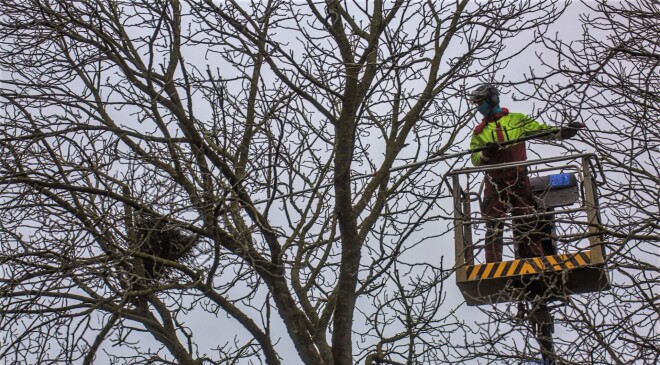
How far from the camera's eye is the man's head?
11.6m

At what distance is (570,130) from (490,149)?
3.70 feet

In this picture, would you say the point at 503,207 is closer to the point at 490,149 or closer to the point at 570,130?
the point at 490,149

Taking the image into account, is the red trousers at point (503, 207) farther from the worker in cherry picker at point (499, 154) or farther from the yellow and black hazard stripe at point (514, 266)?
the yellow and black hazard stripe at point (514, 266)

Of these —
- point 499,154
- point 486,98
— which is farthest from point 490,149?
point 486,98

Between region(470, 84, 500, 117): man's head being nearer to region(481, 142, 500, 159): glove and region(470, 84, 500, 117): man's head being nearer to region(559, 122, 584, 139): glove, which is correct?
region(481, 142, 500, 159): glove

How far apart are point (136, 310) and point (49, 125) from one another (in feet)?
6.90

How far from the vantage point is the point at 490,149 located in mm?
11414

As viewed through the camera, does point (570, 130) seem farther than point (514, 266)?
No

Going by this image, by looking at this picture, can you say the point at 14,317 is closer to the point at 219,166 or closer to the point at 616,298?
the point at 219,166

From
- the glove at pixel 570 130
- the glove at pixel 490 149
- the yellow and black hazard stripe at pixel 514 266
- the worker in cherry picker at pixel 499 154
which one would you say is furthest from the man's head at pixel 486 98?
the yellow and black hazard stripe at pixel 514 266

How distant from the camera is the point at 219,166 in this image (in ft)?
36.2

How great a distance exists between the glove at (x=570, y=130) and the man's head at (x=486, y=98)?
1209 millimetres

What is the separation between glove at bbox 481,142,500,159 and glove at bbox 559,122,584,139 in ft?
2.65

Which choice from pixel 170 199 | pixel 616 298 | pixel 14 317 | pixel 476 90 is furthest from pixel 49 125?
pixel 616 298
